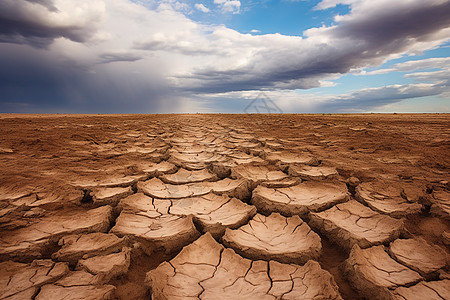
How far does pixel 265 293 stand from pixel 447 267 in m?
0.94

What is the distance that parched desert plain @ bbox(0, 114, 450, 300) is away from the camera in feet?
3.43

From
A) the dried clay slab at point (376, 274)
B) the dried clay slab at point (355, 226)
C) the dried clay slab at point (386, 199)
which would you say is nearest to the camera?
the dried clay slab at point (376, 274)

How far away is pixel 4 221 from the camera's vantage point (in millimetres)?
1529

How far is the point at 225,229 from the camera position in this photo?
1502mm

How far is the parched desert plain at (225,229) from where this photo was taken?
105 cm

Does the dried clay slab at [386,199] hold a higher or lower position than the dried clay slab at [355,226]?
higher

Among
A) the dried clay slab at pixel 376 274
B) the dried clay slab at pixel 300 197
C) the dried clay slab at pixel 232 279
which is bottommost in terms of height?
the dried clay slab at pixel 232 279

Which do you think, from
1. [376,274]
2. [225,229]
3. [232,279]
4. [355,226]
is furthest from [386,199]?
[232,279]

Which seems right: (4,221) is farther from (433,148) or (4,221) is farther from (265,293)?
(433,148)

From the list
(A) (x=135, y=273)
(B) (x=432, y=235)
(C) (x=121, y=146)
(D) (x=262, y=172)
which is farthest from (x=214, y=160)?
(B) (x=432, y=235)

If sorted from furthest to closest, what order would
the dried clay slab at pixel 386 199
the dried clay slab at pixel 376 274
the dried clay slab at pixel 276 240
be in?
1. the dried clay slab at pixel 386 199
2. the dried clay slab at pixel 276 240
3. the dried clay slab at pixel 376 274

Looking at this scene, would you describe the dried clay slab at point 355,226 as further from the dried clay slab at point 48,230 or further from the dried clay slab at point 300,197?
the dried clay slab at point 48,230

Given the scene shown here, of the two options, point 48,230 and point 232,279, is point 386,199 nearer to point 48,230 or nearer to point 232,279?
point 232,279

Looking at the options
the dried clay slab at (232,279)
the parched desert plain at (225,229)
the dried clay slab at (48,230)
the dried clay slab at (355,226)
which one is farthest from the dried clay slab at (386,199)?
the dried clay slab at (48,230)
